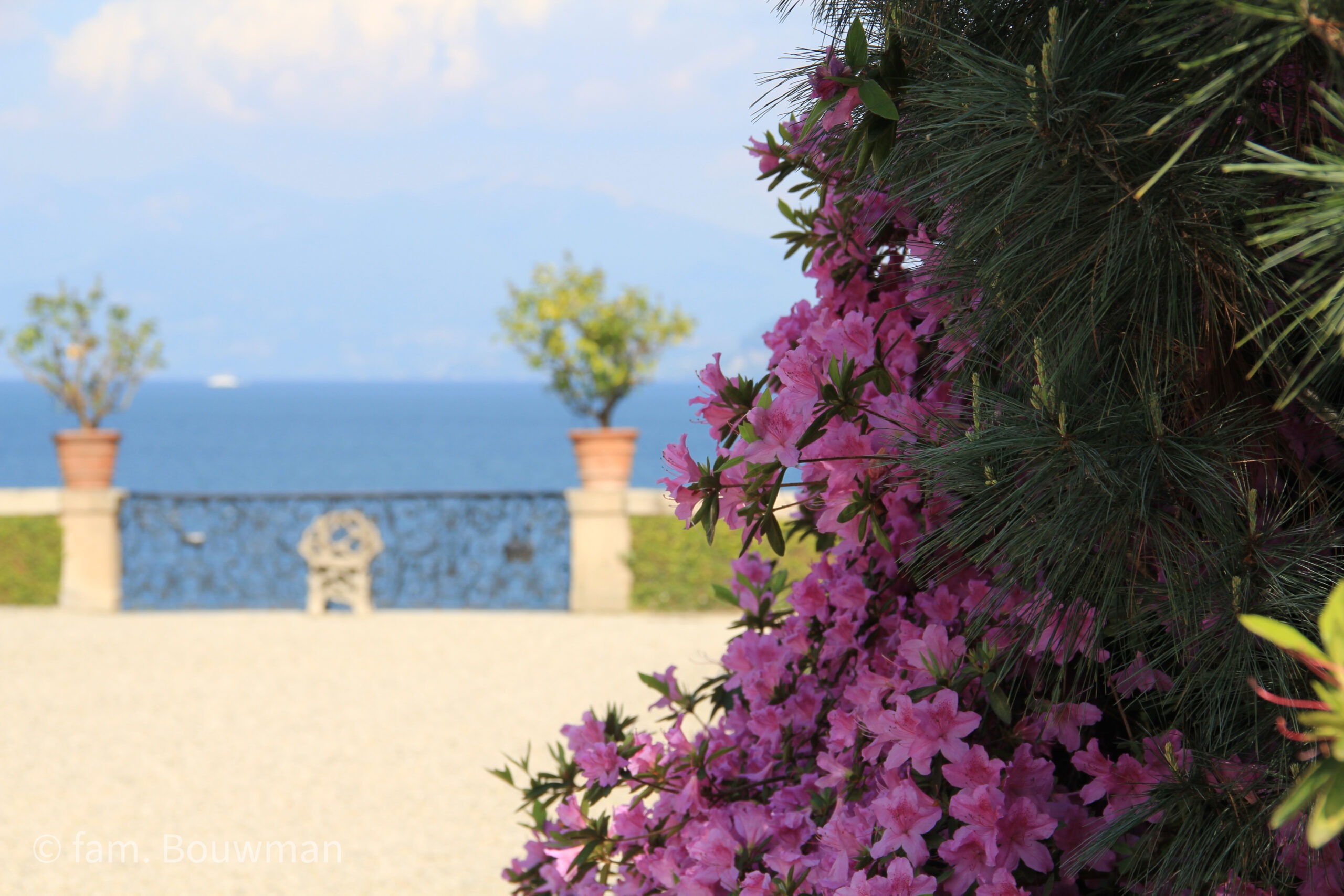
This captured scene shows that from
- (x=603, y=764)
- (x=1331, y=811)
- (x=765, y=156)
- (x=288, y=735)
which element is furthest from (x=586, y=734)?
(x=288, y=735)

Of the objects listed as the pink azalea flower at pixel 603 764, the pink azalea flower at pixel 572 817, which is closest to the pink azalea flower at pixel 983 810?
the pink azalea flower at pixel 603 764

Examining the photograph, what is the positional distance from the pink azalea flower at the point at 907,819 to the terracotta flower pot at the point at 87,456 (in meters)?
8.94

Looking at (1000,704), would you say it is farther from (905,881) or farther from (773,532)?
(773,532)

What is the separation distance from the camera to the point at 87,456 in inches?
344

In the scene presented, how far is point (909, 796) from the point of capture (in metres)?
1.17

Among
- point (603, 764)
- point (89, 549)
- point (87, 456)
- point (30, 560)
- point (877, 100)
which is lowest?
point (30, 560)

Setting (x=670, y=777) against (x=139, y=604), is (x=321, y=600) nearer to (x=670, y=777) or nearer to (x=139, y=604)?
(x=139, y=604)

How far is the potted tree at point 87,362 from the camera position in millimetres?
8758

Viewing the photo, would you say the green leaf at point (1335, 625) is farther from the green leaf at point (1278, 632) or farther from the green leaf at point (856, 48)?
the green leaf at point (856, 48)

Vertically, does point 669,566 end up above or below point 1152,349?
below

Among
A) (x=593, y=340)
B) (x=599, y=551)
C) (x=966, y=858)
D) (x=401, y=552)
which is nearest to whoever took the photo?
(x=966, y=858)

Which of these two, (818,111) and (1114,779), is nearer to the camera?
(818,111)

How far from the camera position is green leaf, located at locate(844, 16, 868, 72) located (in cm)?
103

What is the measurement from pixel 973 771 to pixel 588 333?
810cm
